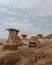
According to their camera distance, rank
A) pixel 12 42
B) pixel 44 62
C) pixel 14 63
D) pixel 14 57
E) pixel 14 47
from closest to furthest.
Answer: pixel 44 62 < pixel 14 63 < pixel 14 57 < pixel 14 47 < pixel 12 42

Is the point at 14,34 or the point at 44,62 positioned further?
the point at 14,34

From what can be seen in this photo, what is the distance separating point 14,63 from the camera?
97.3 ft

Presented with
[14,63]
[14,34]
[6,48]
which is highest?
[14,34]

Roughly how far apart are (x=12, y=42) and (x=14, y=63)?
1954 cm

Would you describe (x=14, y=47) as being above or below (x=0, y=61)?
above

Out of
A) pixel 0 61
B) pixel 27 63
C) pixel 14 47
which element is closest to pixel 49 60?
pixel 27 63

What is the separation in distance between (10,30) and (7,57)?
63.8 ft

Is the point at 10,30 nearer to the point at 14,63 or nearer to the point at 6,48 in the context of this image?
the point at 6,48

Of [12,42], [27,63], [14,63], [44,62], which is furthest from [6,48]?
[44,62]

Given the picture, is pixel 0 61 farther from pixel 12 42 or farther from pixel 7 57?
pixel 12 42

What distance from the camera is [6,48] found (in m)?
43.4

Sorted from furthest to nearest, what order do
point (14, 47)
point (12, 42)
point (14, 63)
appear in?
point (12, 42), point (14, 47), point (14, 63)

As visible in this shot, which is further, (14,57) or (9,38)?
(9,38)

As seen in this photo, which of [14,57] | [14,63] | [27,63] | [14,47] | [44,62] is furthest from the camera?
[14,47]
